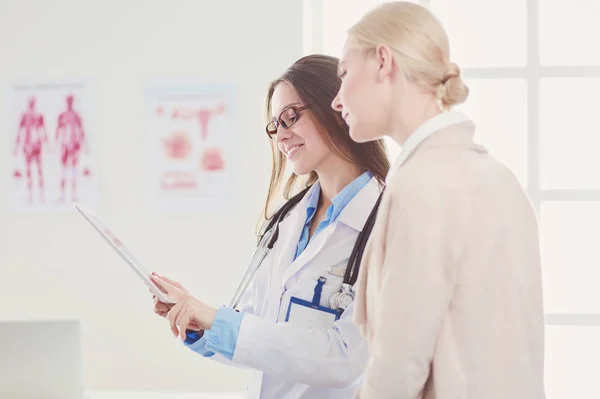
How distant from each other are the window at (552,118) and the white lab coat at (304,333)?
1.74 m

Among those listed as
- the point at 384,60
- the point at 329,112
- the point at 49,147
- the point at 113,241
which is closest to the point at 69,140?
the point at 49,147

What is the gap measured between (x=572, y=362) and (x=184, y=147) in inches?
79.7

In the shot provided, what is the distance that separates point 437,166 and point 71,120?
8.30 ft

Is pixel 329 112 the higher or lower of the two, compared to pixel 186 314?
higher

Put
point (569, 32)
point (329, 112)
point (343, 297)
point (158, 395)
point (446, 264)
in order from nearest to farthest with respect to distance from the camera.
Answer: point (446, 264) < point (343, 297) < point (329, 112) < point (158, 395) < point (569, 32)

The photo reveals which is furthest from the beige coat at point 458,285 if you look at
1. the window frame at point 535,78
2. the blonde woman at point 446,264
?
the window frame at point 535,78

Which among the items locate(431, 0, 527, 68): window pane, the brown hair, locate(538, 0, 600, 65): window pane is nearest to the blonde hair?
the brown hair

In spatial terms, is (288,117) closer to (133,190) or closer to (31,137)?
(133,190)

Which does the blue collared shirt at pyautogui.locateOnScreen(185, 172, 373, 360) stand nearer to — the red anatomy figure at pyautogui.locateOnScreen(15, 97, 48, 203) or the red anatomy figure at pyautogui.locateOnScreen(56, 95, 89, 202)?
the red anatomy figure at pyautogui.locateOnScreen(56, 95, 89, 202)

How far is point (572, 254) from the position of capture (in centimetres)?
333

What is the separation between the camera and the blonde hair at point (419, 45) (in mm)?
1060

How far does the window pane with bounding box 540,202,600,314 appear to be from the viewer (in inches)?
131

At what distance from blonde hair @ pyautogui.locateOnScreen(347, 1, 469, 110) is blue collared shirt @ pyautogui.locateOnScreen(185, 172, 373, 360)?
1.98 feet

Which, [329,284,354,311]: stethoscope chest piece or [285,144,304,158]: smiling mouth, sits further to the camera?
[285,144,304,158]: smiling mouth
